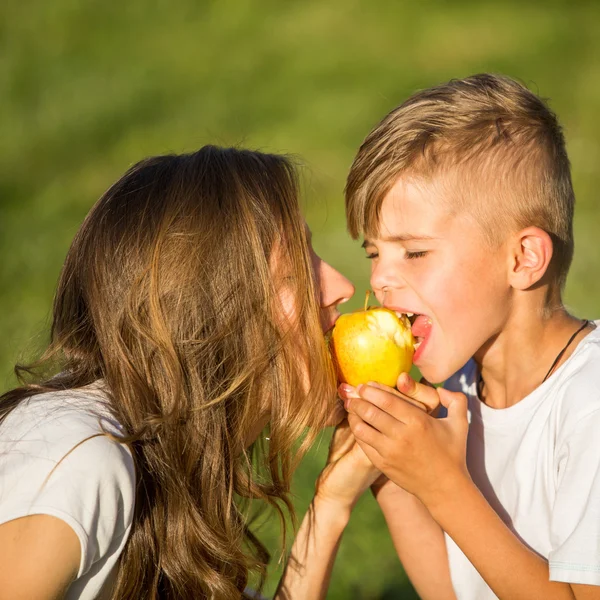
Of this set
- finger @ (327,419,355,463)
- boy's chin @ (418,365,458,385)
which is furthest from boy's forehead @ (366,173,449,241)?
finger @ (327,419,355,463)

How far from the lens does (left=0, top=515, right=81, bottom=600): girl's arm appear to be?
6.63 ft

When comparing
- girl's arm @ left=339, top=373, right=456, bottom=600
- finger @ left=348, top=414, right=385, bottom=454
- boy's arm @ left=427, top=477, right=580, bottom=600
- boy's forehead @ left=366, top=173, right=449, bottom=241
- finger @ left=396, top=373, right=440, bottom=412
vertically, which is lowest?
girl's arm @ left=339, top=373, right=456, bottom=600

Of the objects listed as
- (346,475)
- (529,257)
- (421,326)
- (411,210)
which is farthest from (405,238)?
(346,475)

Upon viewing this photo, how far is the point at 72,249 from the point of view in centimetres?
248

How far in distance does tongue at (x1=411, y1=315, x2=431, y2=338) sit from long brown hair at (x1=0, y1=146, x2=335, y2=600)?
26 centimetres

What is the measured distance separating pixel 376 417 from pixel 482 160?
0.78 meters

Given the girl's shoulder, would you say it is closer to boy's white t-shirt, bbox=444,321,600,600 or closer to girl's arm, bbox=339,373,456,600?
girl's arm, bbox=339,373,456,600

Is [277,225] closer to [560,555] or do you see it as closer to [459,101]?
[459,101]

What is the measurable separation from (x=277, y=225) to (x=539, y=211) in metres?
0.75

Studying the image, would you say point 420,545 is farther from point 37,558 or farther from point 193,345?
point 37,558

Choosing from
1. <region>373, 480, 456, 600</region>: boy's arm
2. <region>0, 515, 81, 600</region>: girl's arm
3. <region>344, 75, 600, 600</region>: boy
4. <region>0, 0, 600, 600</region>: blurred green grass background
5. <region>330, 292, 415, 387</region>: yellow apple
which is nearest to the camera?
<region>0, 515, 81, 600</region>: girl's arm

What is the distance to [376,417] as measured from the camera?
239cm

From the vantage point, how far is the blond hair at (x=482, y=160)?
8.51 ft

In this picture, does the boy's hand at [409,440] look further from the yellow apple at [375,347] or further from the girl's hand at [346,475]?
the girl's hand at [346,475]
